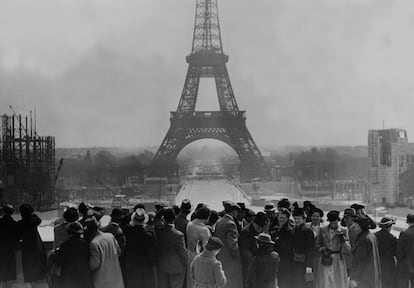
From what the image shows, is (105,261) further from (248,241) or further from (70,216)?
(248,241)

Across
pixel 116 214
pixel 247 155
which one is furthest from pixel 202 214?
pixel 247 155

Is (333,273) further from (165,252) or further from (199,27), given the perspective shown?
(199,27)

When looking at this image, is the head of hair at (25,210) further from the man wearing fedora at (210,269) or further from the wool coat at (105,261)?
the man wearing fedora at (210,269)

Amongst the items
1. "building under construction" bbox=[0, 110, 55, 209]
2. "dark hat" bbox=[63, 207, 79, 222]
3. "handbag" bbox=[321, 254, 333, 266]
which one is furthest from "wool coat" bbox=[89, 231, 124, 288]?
A: "building under construction" bbox=[0, 110, 55, 209]

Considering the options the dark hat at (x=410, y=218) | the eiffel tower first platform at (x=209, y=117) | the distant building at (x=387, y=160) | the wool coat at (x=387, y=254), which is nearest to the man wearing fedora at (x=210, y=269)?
the wool coat at (x=387, y=254)

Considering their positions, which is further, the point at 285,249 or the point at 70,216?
the point at 285,249

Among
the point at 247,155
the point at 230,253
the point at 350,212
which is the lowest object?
the point at 230,253

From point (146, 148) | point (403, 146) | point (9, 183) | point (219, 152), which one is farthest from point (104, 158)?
point (219, 152)
